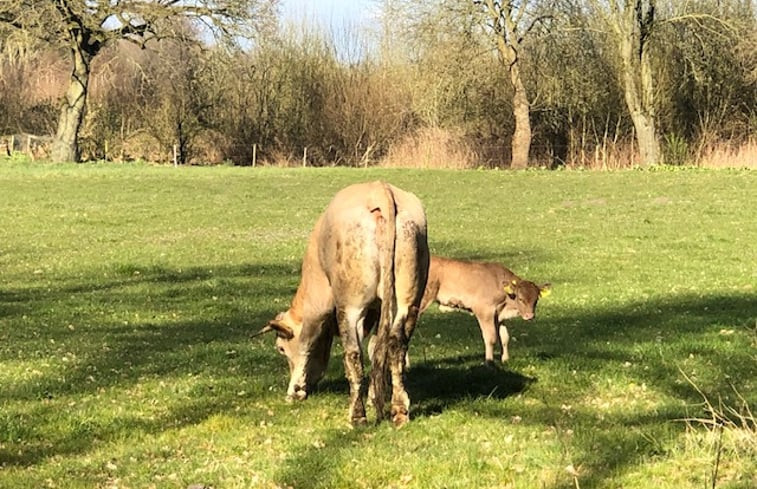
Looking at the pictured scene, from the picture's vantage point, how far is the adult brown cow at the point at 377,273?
22.5 ft

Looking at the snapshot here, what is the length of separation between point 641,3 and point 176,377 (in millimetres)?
39465

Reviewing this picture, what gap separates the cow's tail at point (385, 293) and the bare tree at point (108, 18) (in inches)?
1486

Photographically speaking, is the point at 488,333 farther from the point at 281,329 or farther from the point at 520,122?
the point at 520,122

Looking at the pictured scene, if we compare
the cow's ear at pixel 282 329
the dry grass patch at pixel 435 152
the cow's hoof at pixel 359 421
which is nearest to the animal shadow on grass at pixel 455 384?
the cow's hoof at pixel 359 421

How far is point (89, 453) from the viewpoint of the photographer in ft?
21.1

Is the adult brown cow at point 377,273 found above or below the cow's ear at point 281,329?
above

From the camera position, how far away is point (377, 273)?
6883 mm

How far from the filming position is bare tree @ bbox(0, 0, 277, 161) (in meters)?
41.2

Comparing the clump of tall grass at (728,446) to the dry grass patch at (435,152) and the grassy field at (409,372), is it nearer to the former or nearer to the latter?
the grassy field at (409,372)

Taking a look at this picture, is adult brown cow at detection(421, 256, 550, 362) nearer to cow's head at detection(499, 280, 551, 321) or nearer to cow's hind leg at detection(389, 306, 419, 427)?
cow's head at detection(499, 280, 551, 321)

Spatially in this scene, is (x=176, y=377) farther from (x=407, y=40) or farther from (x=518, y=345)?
(x=407, y=40)

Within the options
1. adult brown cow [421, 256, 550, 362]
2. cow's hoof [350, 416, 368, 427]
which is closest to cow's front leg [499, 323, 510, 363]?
adult brown cow [421, 256, 550, 362]

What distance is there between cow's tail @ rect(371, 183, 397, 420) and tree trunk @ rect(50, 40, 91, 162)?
4244cm

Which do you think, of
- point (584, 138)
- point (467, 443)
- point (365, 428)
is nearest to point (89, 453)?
point (365, 428)
